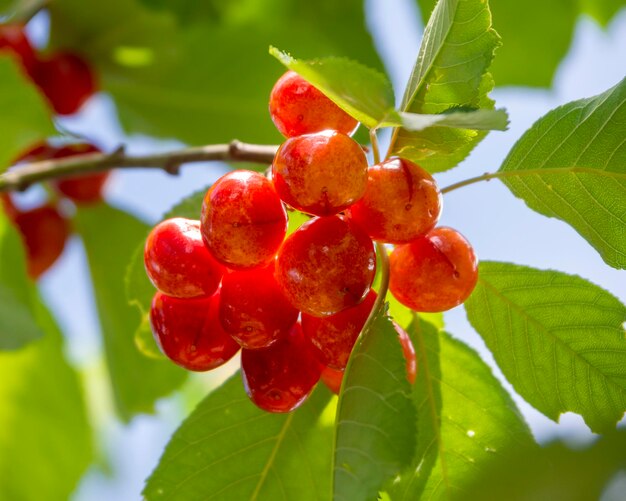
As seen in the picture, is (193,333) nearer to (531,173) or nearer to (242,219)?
(242,219)

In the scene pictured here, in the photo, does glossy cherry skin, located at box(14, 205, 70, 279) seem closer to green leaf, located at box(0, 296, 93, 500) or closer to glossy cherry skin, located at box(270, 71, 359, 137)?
green leaf, located at box(0, 296, 93, 500)

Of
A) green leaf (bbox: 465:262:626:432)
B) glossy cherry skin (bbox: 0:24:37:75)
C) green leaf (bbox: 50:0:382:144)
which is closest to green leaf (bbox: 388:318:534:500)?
green leaf (bbox: 465:262:626:432)

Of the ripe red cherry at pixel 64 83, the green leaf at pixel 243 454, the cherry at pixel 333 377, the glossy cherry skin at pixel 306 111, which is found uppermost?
the ripe red cherry at pixel 64 83

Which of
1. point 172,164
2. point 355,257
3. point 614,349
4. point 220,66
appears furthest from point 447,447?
point 220,66

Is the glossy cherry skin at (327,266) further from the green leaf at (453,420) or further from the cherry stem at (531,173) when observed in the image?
the green leaf at (453,420)

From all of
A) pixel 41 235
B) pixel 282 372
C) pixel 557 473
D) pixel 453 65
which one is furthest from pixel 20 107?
pixel 557 473

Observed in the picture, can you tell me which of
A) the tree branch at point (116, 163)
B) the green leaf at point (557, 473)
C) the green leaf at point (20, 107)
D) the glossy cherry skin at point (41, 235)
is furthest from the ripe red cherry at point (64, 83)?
the green leaf at point (557, 473)

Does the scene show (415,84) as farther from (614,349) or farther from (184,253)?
(614,349)
